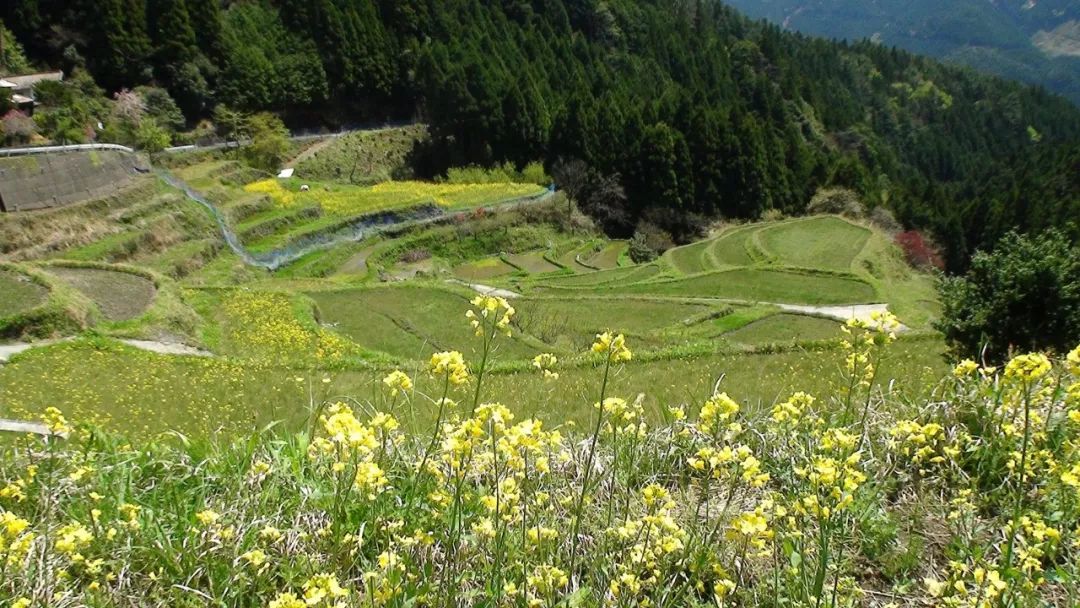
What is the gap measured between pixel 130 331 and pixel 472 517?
15671mm

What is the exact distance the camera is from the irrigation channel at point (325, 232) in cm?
3238

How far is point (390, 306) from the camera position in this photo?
2380 cm

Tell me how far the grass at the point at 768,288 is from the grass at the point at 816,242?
3390 mm

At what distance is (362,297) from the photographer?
24.8 metres

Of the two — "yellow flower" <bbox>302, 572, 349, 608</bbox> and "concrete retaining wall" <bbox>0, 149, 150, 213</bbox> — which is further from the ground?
"yellow flower" <bbox>302, 572, 349, 608</bbox>

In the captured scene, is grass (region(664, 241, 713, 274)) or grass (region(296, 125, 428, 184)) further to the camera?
grass (region(296, 125, 428, 184))

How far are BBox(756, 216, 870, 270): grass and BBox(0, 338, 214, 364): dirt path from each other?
27735mm

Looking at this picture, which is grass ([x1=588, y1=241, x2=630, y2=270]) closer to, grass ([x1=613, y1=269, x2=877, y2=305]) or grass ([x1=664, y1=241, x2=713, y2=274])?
grass ([x1=664, y1=241, x2=713, y2=274])

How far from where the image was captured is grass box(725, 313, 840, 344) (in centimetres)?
2291

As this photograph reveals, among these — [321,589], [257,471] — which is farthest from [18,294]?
[321,589]

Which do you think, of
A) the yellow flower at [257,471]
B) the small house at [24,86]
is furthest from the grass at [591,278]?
the small house at [24,86]

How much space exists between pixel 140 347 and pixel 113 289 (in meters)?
4.91

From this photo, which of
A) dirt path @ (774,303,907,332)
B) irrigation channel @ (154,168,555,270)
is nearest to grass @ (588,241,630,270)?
irrigation channel @ (154,168,555,270)

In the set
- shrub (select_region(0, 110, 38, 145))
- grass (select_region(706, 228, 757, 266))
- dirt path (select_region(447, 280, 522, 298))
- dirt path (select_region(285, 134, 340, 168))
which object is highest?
shrub (select_region(0, 110, 38, 145))
